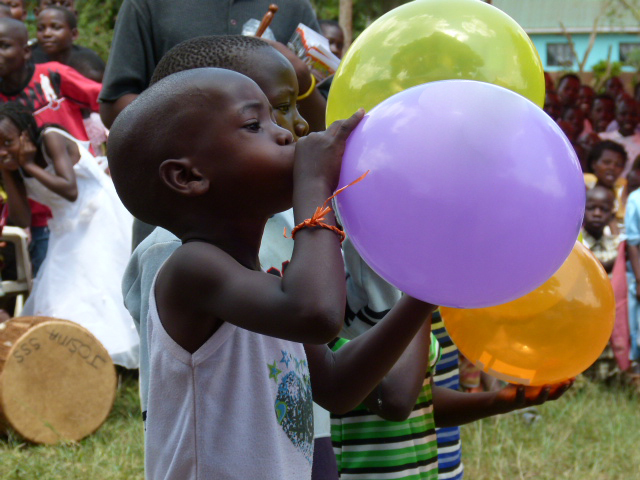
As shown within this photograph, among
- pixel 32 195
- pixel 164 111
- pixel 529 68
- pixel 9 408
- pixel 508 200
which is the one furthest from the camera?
pixel 32 195

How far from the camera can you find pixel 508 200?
4.46 feet

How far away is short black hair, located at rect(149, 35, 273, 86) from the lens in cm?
191

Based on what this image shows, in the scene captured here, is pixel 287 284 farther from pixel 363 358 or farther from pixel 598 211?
pixel 598 211

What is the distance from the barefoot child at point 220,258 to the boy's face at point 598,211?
4.47 meters

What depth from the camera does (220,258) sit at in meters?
1.44

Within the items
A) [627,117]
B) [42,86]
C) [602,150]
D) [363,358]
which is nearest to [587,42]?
[627,117]

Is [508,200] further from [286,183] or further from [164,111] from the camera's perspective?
[164,111]

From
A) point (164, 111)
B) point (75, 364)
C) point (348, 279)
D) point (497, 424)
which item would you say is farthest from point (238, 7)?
point (497, 424)

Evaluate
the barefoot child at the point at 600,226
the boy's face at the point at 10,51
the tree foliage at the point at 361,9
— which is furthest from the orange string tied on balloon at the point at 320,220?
the tree foliage at the point at 361,9

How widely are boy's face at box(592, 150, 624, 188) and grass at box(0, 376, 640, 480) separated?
2680mm

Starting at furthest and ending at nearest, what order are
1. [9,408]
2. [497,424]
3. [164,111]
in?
[497,424], [9,408], [164,111]

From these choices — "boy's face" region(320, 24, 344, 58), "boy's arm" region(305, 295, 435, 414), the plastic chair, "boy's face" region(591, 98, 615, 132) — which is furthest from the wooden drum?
"boy's face" region(591, 98, 615, 132)

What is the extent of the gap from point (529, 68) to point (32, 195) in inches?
149

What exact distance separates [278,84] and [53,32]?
4990mm
